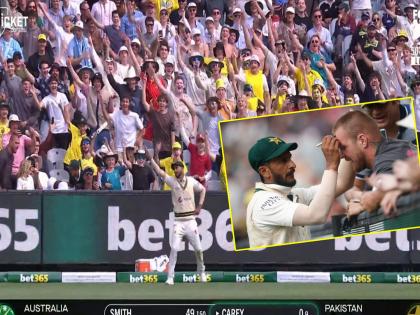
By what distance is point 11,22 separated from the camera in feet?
60.6

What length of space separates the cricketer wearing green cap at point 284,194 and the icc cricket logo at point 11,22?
14.1 metres

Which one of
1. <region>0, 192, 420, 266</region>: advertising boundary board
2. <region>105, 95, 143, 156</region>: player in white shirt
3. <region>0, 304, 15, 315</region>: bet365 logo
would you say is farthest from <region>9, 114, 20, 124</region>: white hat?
<region>0, 304, 15, 315</region>: bet365 logo

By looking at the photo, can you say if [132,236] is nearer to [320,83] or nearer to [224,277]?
[224,277]

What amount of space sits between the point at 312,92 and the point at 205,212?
10.4 ft

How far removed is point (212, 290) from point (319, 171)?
974cm

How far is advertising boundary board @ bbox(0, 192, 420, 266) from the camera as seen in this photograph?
54.2 feet

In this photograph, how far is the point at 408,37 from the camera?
19516 mm

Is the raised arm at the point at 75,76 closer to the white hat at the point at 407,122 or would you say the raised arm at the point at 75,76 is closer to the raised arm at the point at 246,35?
the raised arm at the point at 246,35

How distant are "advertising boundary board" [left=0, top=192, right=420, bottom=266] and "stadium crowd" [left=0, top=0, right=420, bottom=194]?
561 millimetres

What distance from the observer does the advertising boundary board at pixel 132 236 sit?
650 inches

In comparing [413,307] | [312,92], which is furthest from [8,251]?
[413,307]

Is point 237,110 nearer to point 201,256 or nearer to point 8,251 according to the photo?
point 201,256

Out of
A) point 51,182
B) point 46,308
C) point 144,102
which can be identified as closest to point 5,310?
point 46,308

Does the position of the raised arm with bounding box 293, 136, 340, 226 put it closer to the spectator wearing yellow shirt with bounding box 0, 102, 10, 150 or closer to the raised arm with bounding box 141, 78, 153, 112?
the spectator wearing yellow shirt with bounding box 0, 102, 10, 150
